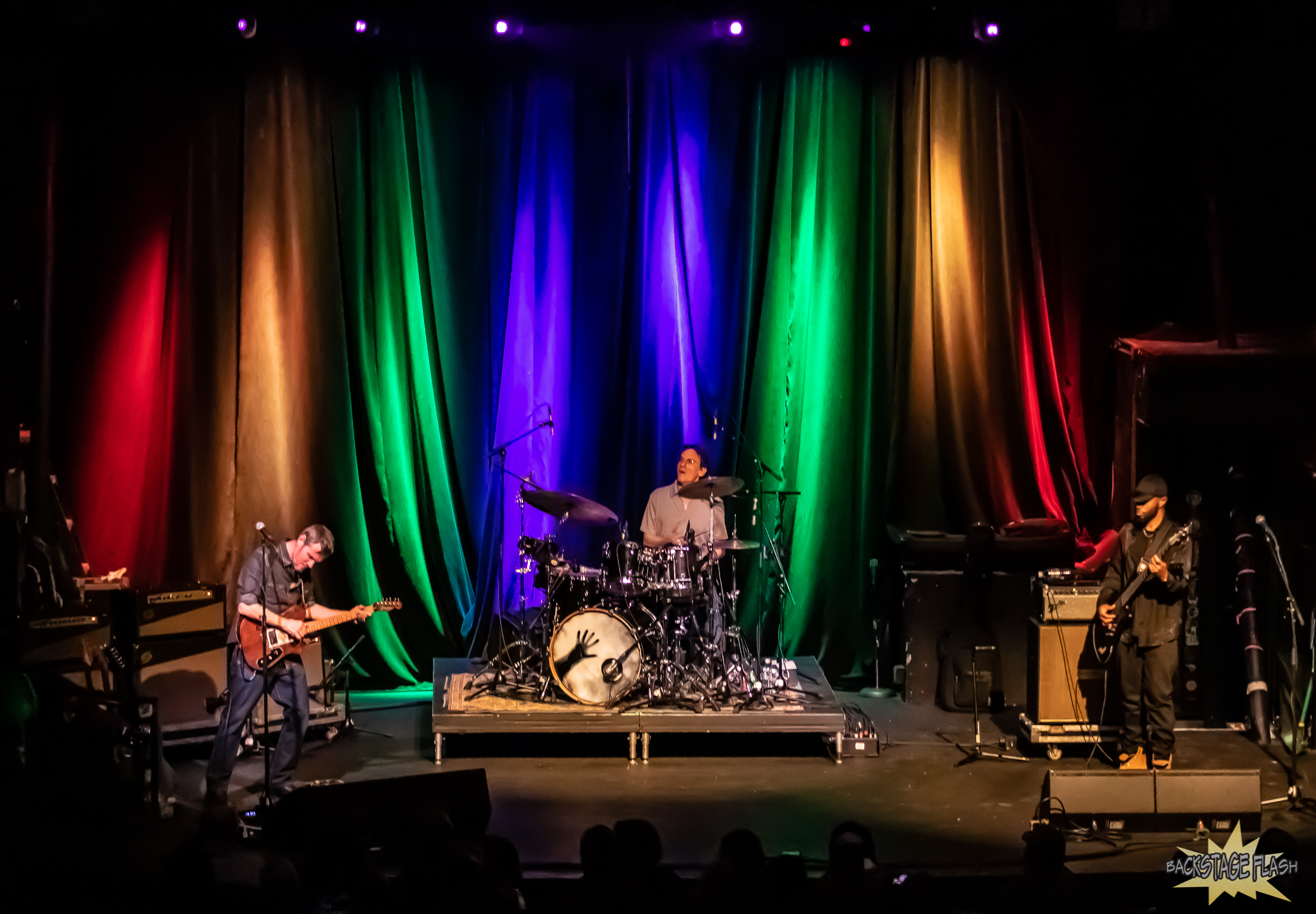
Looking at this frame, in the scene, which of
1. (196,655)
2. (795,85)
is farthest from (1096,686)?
(196,655)

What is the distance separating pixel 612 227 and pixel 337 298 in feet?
6.75

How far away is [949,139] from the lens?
429 inches

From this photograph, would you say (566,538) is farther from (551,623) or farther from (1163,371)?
(1163,371)

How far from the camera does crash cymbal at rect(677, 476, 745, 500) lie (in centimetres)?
936

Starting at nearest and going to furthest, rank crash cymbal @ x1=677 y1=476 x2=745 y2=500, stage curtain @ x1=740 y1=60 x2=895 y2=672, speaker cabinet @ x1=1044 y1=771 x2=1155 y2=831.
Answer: speaker cabinet @ x1=1044 y1=771 x2=1155 y2=831, crash cymbal @ x1=677 y1=476 x2=745 y2=500, stage curtain @ x1=740 y1=60 x2=895 y2=672

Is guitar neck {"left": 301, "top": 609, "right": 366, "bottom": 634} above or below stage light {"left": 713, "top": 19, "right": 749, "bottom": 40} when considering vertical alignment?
below

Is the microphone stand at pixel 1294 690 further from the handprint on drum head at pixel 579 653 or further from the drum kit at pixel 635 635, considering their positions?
the handprint on drum head at pixel 579 653

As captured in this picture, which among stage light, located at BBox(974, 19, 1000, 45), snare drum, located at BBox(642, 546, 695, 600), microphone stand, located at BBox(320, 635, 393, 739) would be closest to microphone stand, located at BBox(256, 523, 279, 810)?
microphone stand, located at BBox(320, 635, 393, 739)

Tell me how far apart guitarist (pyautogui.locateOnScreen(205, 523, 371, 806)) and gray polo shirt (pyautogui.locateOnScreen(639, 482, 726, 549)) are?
277 cm

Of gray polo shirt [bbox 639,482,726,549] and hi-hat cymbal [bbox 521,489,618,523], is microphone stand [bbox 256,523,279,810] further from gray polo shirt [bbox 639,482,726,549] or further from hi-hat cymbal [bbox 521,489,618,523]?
gray polo shirt [bbox 639,482,726,549]

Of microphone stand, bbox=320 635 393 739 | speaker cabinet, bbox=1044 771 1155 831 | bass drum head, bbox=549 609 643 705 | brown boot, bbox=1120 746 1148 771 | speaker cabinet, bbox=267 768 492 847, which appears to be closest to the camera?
speaker cabinet, bbox=267 768 492 847

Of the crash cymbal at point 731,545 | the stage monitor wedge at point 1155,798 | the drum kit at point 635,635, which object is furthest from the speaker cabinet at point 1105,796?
the crash cymbal at point 731,545

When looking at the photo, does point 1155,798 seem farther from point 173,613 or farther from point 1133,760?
point 173,613

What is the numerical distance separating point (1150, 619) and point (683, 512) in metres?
3.40
